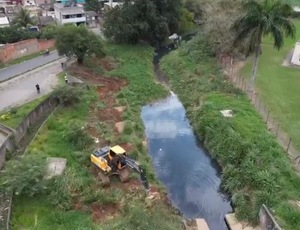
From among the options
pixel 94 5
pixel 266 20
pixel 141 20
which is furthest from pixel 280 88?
pixel 94 5

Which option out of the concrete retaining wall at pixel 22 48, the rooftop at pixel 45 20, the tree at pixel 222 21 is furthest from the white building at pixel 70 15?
the tree at pixel 222 21

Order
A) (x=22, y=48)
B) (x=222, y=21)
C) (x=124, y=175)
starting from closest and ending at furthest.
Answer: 1. (x=124, y=175)
2. (x=222, y=21)
3. (x=22, y=48)

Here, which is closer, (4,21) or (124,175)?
(124,175)

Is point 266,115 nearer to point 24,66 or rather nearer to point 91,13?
point 24,66

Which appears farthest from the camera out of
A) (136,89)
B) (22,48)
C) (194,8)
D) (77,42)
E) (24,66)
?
(194,8)

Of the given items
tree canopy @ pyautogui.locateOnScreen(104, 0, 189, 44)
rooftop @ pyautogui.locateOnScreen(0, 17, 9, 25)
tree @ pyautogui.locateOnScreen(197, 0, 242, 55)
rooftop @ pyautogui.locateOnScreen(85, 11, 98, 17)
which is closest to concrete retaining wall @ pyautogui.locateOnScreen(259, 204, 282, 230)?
tree @ pyautogui.locateOnScreen(197, 0, 242, 55)

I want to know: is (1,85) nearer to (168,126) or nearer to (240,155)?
(168,126)

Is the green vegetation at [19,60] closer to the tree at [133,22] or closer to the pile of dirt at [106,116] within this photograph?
the pile of dirt at [106,116]
